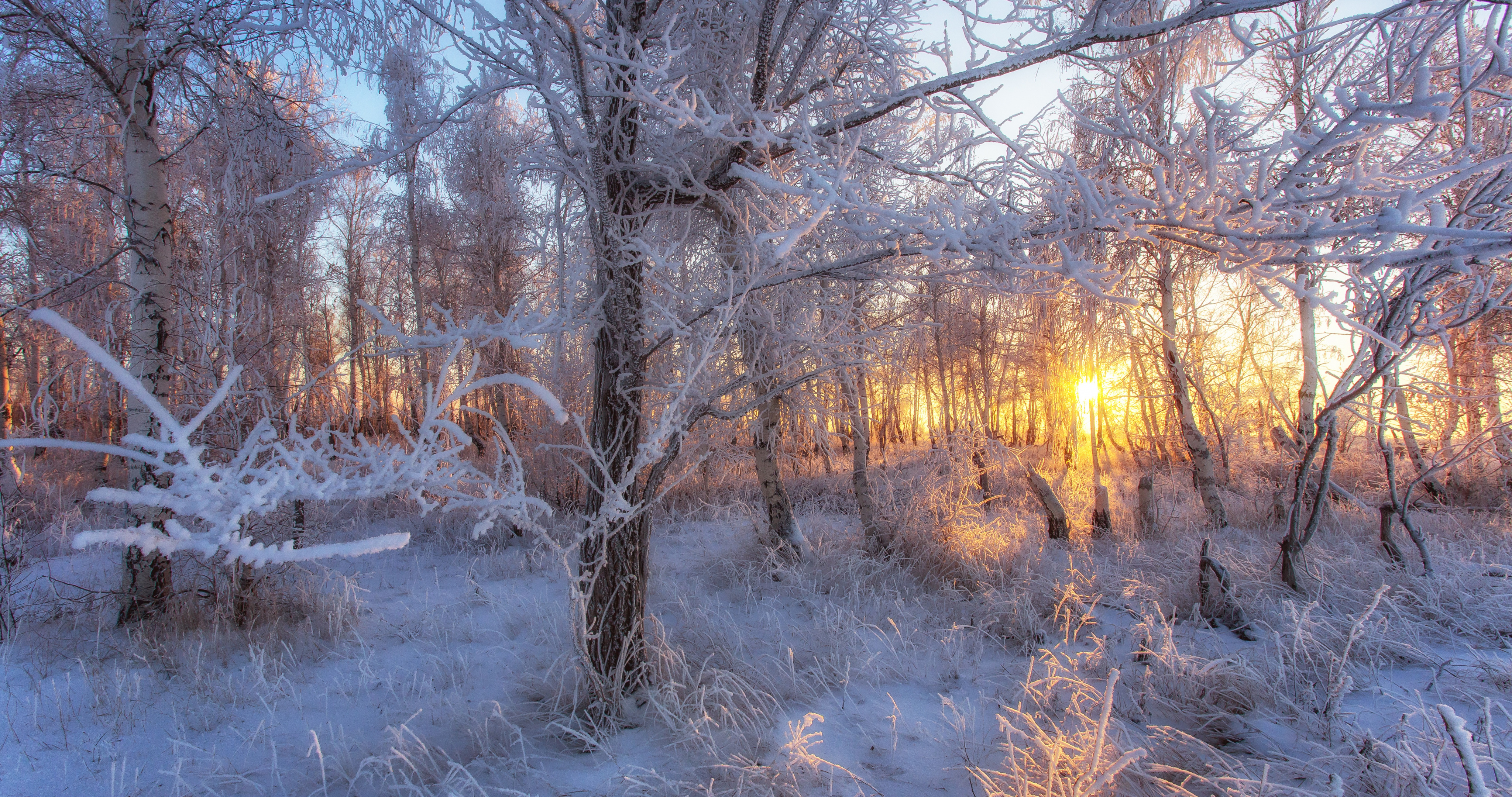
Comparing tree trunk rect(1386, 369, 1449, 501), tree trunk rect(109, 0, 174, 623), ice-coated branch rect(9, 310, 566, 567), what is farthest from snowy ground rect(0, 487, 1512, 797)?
tree trunk rect(1386, 369, 1449, 501)

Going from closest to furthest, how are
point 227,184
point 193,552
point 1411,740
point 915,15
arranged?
1. point 1411,740
2. point 227,184
3. point 915,15
4. point 193,552

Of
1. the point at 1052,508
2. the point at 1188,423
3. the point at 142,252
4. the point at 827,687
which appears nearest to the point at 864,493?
the point at 1052,508

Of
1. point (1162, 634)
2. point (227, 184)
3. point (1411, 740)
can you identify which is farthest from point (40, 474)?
point (1411, 740)

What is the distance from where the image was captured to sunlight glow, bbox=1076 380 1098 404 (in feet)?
39.5

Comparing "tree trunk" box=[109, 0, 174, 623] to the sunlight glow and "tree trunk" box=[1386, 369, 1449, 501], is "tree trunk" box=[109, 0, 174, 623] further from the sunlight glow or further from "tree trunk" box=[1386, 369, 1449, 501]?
the sunlight glow

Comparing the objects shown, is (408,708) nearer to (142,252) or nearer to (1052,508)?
(142,252)

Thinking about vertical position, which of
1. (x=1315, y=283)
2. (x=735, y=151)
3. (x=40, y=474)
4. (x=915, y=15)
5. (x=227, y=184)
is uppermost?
(x=915, y=15)

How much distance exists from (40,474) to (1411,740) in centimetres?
1486

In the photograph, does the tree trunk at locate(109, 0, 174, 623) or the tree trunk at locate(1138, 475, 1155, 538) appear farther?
the tree trunk at locate(1138, 475, 1155, 538)

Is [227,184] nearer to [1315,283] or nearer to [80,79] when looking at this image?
[80,79]

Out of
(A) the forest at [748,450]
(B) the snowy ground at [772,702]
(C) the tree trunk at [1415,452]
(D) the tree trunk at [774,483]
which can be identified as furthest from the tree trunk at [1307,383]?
(D) the tree trunk at [774,483]

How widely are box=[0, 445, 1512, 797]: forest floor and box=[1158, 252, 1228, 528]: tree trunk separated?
4.12ft

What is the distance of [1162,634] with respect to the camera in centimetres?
331

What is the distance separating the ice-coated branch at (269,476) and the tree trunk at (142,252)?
3966 millimetres
